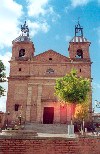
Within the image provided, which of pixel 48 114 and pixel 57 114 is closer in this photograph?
pixel 57 114

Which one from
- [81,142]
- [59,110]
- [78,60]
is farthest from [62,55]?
[81,142]

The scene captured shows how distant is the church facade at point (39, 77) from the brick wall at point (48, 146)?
72.9ft

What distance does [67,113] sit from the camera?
33.8 metres

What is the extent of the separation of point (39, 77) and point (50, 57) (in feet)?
11.5

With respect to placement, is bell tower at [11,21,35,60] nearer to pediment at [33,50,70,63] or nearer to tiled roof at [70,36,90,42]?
pediment at [33,50,70,63]

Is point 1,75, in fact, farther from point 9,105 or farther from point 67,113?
point 67,113

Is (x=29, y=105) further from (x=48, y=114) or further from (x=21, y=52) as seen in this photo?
(x=21, y=52)

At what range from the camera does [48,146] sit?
1063 centimetres

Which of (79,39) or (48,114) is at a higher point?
(79,39)

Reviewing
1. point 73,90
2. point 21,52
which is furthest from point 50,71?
point 73,90

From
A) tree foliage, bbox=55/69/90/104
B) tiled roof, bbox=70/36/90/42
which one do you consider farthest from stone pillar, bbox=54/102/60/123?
tiled roof, bbox=70/36/90/42

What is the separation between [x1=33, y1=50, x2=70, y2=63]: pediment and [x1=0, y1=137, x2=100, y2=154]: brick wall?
25858 mm

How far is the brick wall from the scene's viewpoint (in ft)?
33.4

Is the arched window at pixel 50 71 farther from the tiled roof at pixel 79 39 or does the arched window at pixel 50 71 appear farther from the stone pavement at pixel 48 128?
the stone pavement at pixel 48 128
